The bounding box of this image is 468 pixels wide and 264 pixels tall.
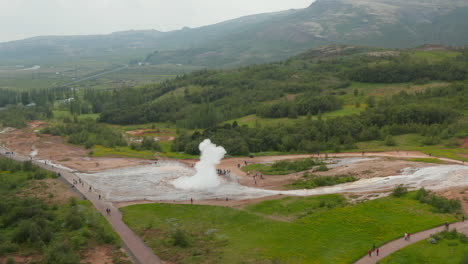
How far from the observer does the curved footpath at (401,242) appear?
151 feet

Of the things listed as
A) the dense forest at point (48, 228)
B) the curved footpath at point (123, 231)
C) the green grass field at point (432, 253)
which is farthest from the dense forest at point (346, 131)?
the green grass field at point (432, 253)

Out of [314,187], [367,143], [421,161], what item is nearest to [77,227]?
[314,187]

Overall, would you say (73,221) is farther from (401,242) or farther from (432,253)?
(432,253)

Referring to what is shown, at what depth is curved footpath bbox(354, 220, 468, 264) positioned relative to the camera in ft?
151

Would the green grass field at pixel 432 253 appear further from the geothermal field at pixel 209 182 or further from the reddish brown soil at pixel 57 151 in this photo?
the reddish brown soil at pixel 57 151

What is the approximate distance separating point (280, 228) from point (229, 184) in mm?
26775

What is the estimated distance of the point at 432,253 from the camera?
45.5 metres

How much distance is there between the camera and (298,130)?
11912cm

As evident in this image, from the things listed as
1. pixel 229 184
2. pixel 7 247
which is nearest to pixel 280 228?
pixel 229 184

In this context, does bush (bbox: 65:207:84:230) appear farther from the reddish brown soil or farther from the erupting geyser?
the reddish brown soil

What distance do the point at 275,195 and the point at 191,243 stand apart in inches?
867

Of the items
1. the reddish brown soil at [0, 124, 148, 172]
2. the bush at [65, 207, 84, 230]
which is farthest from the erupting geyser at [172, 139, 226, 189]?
the reddish brown soil at [0, 124, 148, 172]

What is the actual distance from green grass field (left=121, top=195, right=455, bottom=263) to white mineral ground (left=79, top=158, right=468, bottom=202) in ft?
21.9

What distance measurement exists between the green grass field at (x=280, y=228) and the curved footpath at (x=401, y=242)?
94 centimetres
